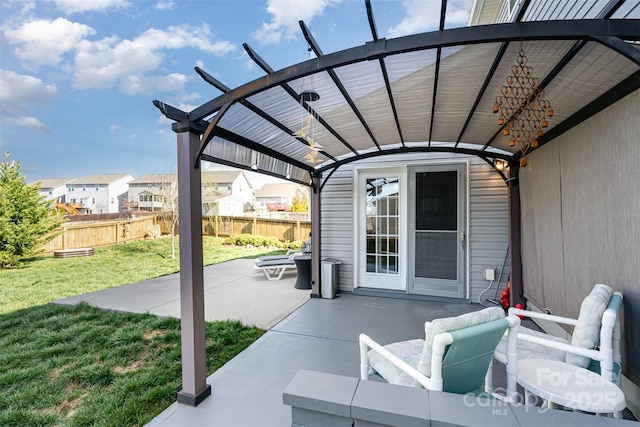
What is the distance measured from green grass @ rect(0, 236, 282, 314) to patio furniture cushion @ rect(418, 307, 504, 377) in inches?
250

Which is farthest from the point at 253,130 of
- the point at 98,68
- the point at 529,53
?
the point at 98,68

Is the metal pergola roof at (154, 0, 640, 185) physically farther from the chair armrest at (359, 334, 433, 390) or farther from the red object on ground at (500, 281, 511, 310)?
the red object on ground at (500, 281, 511, 310)

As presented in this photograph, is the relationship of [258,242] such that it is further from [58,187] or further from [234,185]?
[58,187]

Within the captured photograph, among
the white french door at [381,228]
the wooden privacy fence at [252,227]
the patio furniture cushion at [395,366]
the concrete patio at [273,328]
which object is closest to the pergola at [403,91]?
the concrete patio at [273,328]

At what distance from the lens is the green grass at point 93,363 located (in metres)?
2.21

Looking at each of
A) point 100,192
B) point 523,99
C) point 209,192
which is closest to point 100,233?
point 209,192

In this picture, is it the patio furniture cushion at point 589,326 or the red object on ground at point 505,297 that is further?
the red object on ground at point 505,297

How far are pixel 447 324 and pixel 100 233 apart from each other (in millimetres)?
12669

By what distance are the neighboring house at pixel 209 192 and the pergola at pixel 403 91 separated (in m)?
8.06

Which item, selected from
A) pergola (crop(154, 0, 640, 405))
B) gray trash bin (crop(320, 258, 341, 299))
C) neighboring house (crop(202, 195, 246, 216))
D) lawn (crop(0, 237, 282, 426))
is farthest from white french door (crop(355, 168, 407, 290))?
neighboring house (crop(202, 195, 246, 216))

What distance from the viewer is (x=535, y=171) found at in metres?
3.69

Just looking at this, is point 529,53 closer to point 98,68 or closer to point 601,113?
point 601,113

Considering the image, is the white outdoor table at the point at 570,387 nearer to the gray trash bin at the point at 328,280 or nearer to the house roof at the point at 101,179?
the gray trash bin at the point at 328,280

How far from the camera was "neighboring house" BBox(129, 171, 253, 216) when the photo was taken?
11148mm
